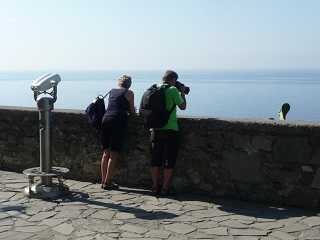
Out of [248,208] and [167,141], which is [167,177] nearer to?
[167,141]

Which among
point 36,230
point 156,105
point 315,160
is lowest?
point 36,230

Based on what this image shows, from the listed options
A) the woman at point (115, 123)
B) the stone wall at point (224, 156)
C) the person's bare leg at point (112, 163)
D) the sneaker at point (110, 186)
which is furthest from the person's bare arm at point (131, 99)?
the sneaker at point (110, 186)

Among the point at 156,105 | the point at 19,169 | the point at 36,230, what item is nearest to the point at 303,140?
the point at 156,105

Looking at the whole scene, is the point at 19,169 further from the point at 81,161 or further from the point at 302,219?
the point at 302,219

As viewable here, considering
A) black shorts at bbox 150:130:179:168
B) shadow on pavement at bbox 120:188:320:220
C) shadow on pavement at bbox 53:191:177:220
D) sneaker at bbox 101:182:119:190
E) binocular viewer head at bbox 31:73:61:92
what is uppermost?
binocular viewer head at bbox 31:73:61:92

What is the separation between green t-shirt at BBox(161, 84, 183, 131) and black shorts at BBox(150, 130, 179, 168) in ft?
0.26

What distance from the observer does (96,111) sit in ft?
24.5

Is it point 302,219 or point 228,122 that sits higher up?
point 228,122

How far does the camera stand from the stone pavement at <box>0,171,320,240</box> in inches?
214

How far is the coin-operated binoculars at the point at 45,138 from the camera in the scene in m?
7.00

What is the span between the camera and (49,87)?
7.07m

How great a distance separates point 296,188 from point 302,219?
2.03 feet

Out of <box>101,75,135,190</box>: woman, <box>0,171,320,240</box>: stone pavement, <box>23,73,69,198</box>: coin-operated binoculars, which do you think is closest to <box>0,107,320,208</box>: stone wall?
<box>0,171,320,240</box>: stone pavement

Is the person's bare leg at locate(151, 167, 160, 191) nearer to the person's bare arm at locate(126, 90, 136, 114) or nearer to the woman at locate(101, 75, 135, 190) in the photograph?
the woman at locate(101, 75, 135, 190)
